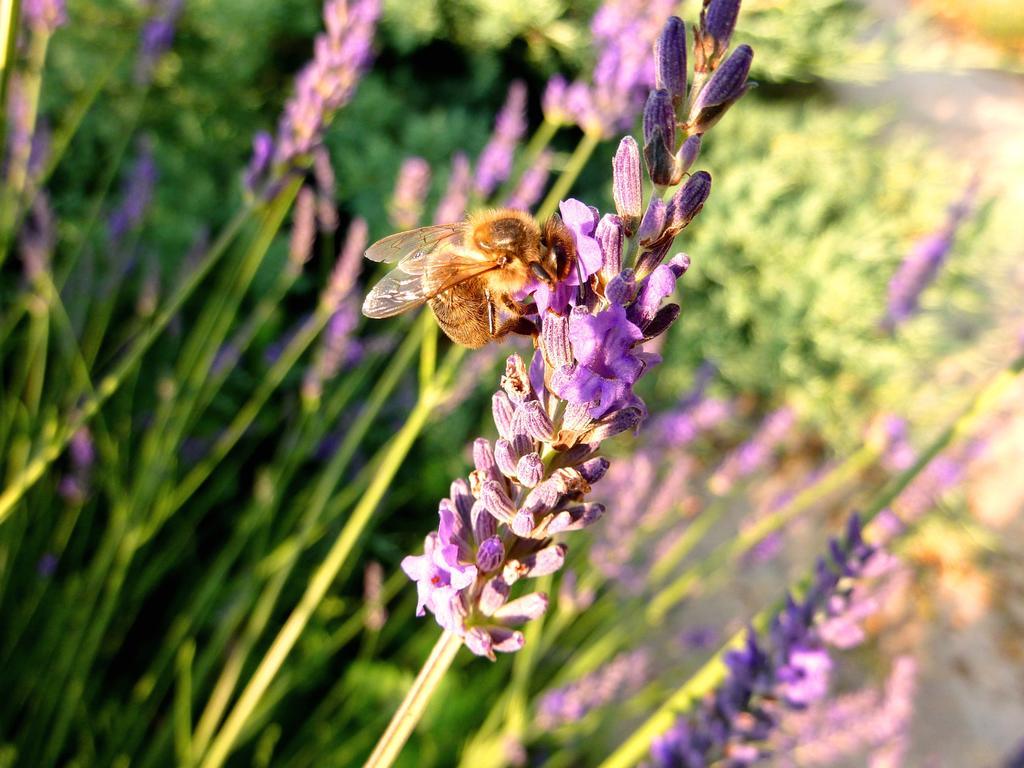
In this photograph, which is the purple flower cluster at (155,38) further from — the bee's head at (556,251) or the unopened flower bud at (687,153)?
the unopened flower bud at (687,153)

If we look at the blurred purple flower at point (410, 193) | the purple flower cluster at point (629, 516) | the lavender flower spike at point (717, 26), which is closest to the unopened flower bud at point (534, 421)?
the lavender flower spike at point (717, 26)

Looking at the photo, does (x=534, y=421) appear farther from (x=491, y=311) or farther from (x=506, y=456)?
(x=491, y=311)

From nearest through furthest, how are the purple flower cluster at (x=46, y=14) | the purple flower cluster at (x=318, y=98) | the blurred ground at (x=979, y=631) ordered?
1. the purple flower cluster at (x=318, y=98)
2. the purple flower cluster at (x=46, y=14)
3. the blurred ground at (x=979, y=631)

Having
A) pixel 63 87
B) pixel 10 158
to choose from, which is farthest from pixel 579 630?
pixel 63 87

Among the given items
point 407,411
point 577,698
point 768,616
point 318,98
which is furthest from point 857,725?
point 318,98

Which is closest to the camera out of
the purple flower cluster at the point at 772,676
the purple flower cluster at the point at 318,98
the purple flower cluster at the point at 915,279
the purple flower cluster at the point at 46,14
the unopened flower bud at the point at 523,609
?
the unopened flower bud at the point at 523,609

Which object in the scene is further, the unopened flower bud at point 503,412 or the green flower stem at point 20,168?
the green flower stem at point 20,168

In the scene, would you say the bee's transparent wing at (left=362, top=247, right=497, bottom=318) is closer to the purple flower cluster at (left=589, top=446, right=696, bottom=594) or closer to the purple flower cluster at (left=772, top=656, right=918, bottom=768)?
the purple flower cluster at (left=589, top=446, right=696, bottom=594)
